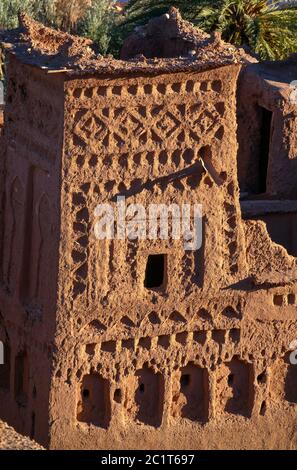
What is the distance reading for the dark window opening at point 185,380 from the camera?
97.2 ft

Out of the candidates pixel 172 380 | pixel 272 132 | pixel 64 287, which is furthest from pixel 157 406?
pixel 272 132

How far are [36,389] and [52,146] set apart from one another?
119 inches

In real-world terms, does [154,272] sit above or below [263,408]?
above

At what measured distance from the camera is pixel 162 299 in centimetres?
2894

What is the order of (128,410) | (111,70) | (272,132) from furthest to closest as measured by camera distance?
(272,132) → (128,410) → (111,70)

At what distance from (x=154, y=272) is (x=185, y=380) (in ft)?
4.78

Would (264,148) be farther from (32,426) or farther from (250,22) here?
(250,22)

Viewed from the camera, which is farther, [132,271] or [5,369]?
[5,369]

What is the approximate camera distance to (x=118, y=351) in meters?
28.8

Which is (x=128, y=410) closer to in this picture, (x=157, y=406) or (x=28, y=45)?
(x=157, y=406)

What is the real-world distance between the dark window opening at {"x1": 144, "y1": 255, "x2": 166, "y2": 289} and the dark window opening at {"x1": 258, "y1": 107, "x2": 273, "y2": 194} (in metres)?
3.77

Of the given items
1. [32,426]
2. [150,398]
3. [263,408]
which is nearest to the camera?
[32,426]

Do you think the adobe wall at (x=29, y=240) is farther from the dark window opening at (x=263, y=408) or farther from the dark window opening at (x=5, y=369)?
the dark window opening at (x=263, y=408)

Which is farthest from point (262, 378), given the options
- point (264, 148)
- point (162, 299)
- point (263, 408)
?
point (264, 148)
